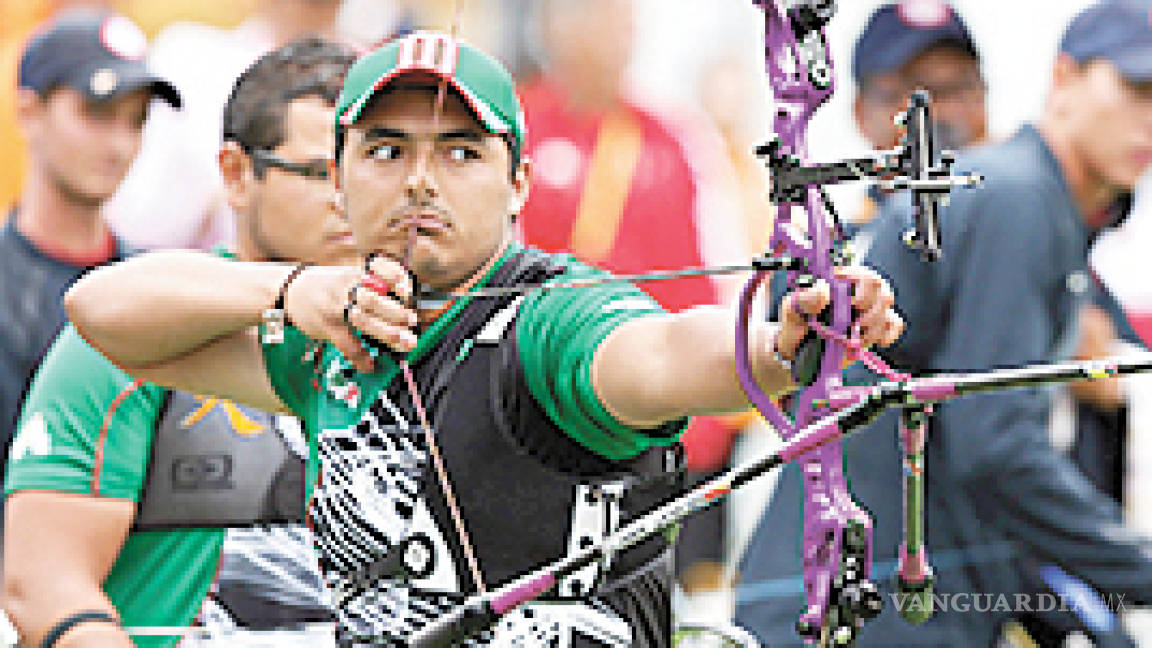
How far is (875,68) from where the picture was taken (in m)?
4.82

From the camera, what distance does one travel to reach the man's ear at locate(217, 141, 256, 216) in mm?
3750

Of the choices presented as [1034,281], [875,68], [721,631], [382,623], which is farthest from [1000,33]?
[382,623]

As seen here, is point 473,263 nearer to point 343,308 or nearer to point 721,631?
point 343,308

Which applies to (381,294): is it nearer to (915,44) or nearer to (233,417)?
(233,417)

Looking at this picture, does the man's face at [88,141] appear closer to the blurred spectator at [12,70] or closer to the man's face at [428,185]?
the blurred spectator at [12,70]

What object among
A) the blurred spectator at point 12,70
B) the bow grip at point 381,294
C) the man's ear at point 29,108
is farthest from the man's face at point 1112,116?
the blurred spectator at point 12,70

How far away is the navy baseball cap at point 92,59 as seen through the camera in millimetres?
4965

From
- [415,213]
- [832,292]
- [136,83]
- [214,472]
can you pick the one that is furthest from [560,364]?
[136,83]

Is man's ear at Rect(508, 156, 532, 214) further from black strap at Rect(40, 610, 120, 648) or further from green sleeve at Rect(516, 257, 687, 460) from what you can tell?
black strap at Rect(40, 610, 120, 648)

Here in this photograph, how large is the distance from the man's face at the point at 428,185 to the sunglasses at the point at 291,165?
0.91m

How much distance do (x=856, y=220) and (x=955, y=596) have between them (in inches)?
45.6

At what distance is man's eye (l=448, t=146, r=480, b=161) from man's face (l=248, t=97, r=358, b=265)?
0.87 metres

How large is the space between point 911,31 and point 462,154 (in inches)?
89.0

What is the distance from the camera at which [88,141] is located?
5.07 m
